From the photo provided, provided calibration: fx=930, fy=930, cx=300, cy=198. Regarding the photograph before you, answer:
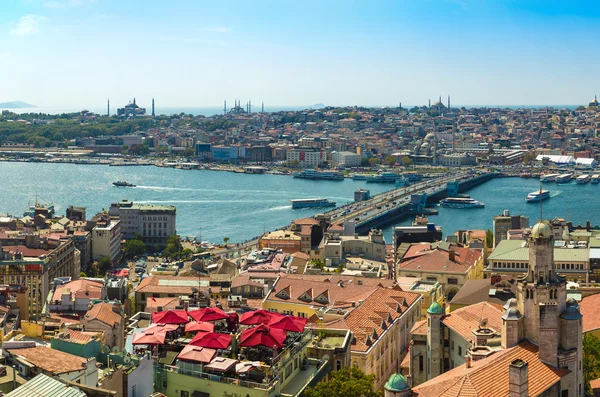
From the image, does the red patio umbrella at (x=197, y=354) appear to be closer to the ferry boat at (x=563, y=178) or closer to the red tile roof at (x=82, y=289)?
the red tile roof at (x=82, y=289)

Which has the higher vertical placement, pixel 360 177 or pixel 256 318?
pixel 256 318

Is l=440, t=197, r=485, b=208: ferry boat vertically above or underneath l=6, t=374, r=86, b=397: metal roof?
underneath

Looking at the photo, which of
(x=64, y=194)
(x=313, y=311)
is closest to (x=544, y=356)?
(x=313, y=311)

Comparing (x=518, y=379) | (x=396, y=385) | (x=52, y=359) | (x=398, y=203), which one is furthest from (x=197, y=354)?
(x=398, y=203)

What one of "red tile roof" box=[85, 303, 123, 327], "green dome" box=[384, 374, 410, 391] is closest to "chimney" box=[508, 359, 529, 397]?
"green dome" box=[384, 374, 410, 391]

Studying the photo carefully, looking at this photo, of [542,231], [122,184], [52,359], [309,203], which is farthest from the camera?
[122,184]

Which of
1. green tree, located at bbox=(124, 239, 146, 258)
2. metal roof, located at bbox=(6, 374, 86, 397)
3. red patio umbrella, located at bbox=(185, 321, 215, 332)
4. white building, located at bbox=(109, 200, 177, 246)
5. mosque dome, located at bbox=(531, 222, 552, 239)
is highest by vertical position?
mosque dome, located at bbox=(531, 222, 552, 239)

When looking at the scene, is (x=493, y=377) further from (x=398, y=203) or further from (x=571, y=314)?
(x=398, y=203)

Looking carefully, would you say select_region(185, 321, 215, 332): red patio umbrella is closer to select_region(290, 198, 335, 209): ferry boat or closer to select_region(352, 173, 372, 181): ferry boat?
select_region(290, 198, 335, 209): ferry boat
